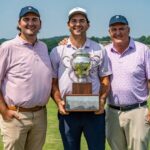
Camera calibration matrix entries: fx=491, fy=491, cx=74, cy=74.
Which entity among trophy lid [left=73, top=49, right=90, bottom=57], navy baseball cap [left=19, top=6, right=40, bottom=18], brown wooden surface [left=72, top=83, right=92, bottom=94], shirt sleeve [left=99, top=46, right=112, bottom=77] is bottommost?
brown wooden surface [left=72, top=83, right=92, bottom=94]

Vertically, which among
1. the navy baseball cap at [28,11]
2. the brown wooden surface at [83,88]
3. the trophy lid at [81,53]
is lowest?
the brown wooden surface at [83,88]

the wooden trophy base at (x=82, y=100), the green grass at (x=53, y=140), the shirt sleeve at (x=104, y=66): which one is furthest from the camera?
the green grass at (x=53, y=140)

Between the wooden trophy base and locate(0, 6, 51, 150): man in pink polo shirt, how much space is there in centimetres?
33

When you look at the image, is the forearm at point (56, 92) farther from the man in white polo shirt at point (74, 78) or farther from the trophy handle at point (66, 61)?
the trophy handle at point (66, 61)

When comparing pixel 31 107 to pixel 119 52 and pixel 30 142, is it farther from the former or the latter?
pixel 119 52

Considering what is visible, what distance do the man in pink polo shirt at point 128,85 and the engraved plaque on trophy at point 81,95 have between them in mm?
470

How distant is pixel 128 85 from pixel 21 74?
1272mm

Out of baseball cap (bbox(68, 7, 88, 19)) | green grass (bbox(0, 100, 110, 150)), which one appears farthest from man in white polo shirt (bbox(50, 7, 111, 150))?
green grass (bbox(0, 100, 110, 150))

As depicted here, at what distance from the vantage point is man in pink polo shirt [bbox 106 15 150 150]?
19.0 feet

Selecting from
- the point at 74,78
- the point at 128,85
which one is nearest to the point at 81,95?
the point at 74,78

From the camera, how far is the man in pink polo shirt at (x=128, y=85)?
578 centimetres

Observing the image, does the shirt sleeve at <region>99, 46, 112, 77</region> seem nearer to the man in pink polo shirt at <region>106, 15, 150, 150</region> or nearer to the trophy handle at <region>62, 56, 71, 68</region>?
the man in pink polo shirt at <region>106, 15, 150, 150</region>

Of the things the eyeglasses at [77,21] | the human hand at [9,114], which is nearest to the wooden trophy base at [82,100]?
the human hand at [9,114]

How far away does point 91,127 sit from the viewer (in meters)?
5.56
